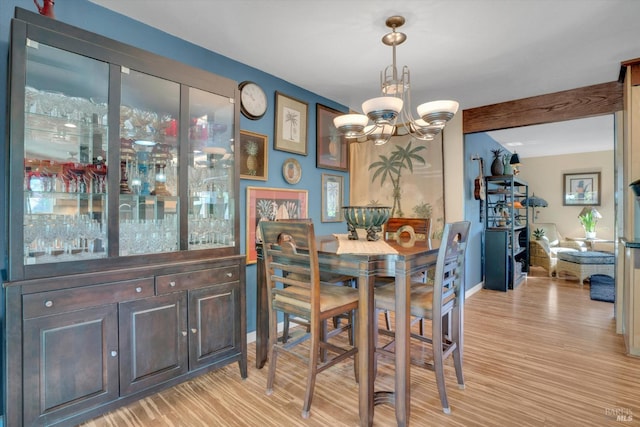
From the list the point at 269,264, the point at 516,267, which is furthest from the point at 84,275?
the point at 516,267

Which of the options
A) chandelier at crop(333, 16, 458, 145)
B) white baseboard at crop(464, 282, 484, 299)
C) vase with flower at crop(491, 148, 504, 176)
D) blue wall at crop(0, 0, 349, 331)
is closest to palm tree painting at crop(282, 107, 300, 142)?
blue wall at crop(0, 0, 349, 331)

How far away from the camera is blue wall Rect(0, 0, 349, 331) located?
5.83 feet

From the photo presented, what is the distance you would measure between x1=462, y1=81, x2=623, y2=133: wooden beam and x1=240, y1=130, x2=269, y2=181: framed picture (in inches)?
108

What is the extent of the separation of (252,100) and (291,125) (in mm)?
553

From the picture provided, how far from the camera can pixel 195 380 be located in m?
2.27

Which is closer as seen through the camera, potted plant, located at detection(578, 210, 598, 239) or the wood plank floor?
the wood plank floor

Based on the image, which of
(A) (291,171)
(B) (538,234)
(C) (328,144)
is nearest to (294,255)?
(A) (291,171)

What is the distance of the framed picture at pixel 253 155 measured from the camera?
2.93 meters

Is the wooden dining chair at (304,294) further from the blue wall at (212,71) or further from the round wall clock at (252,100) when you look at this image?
the round wall clock at (252,100)

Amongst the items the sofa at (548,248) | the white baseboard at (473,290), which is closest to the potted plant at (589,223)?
the sofa at (548,248)

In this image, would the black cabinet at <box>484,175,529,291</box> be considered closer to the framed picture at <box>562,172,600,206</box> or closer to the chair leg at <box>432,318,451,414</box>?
the framed picture at <box>562,172,600,206</box>

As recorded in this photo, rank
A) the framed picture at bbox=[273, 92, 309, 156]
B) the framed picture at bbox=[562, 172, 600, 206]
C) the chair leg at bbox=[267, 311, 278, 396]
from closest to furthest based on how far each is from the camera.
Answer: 1. the chair leg at bbox=[267, 311, 278, 396]
2. the framed picture at bbox=[273, 92, 309, 156]
3. the framed picture at bbox=[562, 172, 600, 206]

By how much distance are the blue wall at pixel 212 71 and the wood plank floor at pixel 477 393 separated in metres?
0.94

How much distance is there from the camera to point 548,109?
3.62 m
